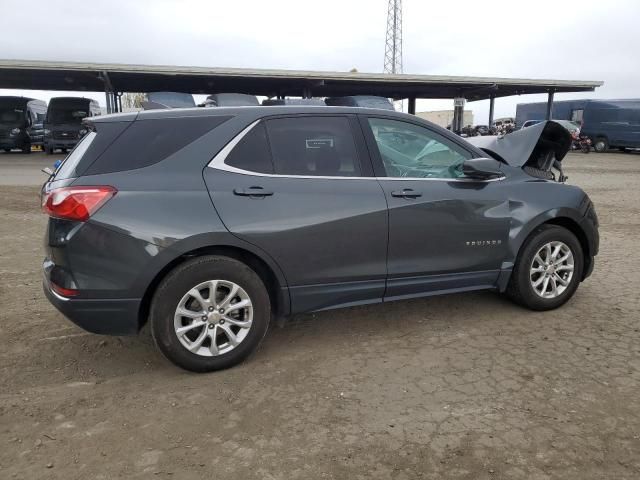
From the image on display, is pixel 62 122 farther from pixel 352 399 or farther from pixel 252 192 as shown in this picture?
pixel 352 399

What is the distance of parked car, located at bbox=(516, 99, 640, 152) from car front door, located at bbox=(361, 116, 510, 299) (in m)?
27.2

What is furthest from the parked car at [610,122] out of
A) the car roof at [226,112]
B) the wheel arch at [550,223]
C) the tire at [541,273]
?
the car roof at [226,112]

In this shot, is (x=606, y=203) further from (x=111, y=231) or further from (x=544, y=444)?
(x=111, y=231)

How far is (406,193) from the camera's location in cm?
378

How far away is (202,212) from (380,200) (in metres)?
1.25

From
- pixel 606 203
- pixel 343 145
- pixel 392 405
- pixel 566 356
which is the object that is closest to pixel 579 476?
pixel 392 405

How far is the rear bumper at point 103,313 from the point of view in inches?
124

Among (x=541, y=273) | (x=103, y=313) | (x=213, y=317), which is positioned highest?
(x=103, y=313)

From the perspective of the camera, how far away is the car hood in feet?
14.9

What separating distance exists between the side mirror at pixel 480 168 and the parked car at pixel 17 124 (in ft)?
82.7

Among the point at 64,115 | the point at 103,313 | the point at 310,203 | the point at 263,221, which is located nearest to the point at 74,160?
the point at 103,313

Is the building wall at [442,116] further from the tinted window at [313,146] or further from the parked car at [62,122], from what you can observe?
the tinted window at [313,146]

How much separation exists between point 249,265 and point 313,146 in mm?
948

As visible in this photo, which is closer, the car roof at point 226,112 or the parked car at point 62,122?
the car roof at point 226,112
